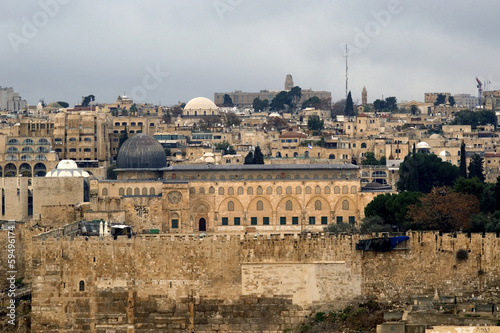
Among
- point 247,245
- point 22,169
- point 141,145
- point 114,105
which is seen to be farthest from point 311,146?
point 247,245

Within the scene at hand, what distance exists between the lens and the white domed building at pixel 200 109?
585ft

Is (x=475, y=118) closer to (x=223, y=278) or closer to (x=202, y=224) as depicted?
(x=202, y=224)

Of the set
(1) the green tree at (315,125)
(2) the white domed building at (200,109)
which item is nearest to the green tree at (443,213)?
(1) the green tree at (315,125)

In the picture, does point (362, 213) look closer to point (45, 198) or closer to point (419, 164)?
point (419, 164)

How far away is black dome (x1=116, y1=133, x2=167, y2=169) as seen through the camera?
88.9m

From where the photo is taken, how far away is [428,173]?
9325 cm

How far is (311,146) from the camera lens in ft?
404

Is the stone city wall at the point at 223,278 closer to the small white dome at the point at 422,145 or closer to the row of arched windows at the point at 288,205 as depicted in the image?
the row of arched windows at the point at 288,205

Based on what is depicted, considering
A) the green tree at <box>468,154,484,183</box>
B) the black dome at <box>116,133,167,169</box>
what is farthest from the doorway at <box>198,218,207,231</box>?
the green tree at <box>468,154,484,183</box>

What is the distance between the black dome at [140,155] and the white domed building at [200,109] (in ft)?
281

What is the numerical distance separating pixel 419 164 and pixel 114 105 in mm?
84448

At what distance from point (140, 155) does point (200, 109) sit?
9026 cm

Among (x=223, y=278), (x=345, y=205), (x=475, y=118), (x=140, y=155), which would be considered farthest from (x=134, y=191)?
(x=475, y=118)

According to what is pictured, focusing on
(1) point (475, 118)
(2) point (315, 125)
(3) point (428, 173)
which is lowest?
(3) point (428, 173)
